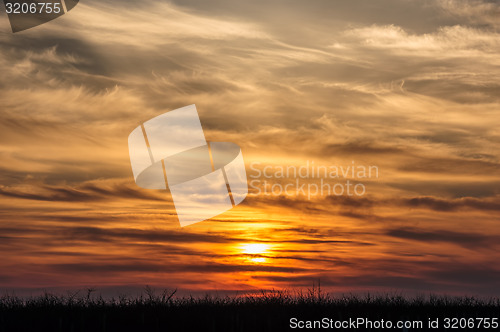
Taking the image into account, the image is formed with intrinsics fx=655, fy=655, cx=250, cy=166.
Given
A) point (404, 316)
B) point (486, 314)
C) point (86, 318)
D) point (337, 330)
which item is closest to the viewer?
point (337, 330)

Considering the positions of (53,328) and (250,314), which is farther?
(250,314)

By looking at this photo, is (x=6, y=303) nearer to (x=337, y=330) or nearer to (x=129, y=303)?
(x=129, y=303)

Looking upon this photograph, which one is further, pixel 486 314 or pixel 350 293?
pixel 350 293

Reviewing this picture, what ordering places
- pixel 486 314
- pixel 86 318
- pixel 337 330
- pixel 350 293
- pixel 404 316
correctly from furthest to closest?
pixel 350 293 → pixel 486 314 → pixel 404 316 → pixel 86 318 → pixel 337 330

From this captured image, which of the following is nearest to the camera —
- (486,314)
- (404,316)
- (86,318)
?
(86,318)

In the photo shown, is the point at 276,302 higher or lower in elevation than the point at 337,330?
lower

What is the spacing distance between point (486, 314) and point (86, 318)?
33.3ft

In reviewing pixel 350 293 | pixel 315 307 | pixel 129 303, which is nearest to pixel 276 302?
pixel 315 307

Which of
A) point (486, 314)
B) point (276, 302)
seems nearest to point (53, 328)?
A: point (276, 302)

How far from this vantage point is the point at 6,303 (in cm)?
1722

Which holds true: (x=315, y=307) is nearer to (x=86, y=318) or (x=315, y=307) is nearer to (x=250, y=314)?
(x=250, y=314)

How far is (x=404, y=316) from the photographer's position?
16.0 metres

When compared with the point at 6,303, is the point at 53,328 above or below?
above

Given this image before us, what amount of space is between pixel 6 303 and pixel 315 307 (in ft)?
26.6
